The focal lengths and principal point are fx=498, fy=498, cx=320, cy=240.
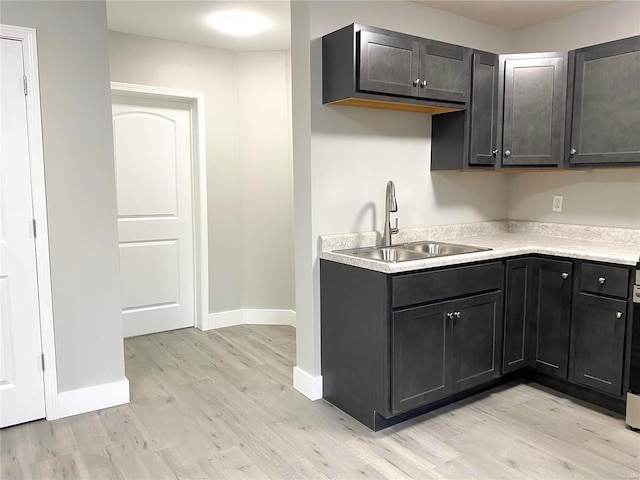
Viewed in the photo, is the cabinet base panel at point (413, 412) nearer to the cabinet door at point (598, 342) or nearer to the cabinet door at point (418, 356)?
the cabinet door at point (418, 356)

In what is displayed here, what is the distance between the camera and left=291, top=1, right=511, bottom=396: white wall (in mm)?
2805

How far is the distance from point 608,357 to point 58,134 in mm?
→ 3169

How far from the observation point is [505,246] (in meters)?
3.02

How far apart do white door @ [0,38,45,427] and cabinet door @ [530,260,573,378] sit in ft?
9.35

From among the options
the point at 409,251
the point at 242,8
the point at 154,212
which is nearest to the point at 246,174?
the point at 154,212

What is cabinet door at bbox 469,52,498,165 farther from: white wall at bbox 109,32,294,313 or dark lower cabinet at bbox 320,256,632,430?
white wall at bbox 109,32,294,313

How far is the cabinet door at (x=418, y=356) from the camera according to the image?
2.47 metres

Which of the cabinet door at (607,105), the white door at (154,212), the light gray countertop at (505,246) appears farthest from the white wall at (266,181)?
the cabinet door at (607,105)

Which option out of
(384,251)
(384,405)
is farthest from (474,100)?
(384,405)

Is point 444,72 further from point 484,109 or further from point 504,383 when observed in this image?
point 504,383

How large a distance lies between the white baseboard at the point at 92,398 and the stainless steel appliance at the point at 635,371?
8.97ft

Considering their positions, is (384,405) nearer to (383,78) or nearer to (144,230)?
(383,78)

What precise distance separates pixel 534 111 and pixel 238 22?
2.11m

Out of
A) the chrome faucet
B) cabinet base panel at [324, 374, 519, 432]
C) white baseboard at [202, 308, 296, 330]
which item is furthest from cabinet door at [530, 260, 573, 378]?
white baseboard at [202, 308, 296, 330]
